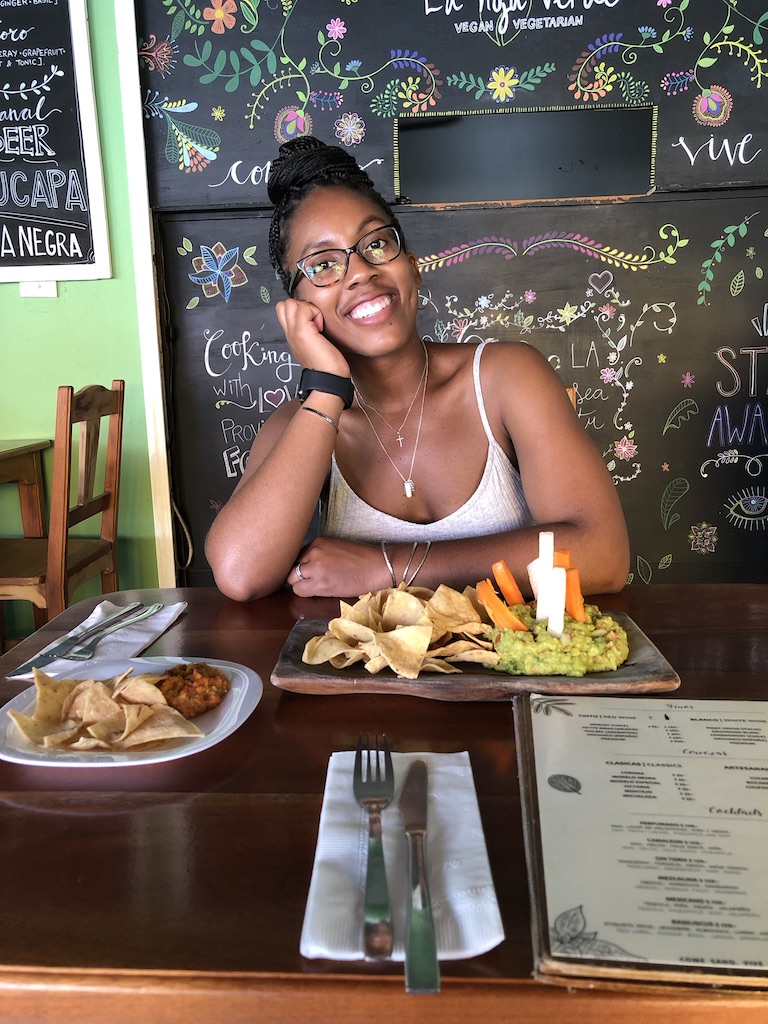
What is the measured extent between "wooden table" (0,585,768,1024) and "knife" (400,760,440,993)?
1 centimetres

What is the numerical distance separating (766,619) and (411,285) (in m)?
0.94

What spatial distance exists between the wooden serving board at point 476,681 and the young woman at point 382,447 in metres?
0.32

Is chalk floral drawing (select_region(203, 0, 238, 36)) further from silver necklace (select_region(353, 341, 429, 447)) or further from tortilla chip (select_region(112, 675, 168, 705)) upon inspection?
tortilla chip (select_region(112, 675, 168, 705))

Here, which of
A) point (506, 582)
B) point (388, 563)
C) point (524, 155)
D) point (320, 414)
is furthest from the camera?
point (524, 155)

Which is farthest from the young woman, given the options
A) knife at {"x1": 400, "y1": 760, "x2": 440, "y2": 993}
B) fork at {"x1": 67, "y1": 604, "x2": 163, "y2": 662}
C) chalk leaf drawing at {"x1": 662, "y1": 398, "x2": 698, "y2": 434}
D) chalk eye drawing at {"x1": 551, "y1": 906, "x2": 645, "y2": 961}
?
chalk leaf drawing at {"x1": 662, "y1": 398, "x2": 698, "y2": 434}

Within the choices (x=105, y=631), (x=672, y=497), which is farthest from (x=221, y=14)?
(x=105, y=631)

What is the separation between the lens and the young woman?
123 centimetres

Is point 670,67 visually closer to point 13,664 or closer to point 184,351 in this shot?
point 184,351

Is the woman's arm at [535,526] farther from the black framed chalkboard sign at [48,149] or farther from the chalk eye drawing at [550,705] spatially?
the black framed chalkboard sign at [48,149]

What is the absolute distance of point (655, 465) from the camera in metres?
3.13

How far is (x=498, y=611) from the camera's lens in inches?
35.5

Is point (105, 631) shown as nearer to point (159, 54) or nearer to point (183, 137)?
point (183, 137)

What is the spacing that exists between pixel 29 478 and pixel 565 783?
298cm

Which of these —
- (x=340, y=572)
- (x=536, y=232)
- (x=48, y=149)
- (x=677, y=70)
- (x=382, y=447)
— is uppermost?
(x=677, y=70)
